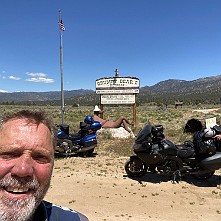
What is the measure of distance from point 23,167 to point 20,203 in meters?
0.17

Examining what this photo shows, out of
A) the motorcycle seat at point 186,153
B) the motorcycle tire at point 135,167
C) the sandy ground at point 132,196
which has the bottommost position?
the sandy ground at point 132,196

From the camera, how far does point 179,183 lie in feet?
22.5

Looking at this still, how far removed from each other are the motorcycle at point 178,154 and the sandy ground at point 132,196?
0.32 meters

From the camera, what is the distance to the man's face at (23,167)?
1479 mm

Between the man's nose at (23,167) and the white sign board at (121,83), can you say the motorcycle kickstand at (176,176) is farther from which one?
the white sign board at (121,83)

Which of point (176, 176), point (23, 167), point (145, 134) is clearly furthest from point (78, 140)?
point (23, 167)

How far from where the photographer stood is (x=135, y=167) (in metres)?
7.18

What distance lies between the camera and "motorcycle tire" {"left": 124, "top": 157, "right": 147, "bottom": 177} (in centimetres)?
714

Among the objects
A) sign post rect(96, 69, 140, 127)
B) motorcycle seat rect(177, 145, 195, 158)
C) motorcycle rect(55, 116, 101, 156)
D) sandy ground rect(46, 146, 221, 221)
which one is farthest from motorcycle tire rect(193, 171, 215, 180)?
sign post rect(96, 69, 140, 127)

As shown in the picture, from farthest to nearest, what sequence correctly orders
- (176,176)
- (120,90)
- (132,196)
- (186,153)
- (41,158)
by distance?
(120,90)
(176,176)
(186,153)
(132,196)
(41,158)

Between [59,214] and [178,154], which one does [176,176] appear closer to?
[178,154]

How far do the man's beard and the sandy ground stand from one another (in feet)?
11.7

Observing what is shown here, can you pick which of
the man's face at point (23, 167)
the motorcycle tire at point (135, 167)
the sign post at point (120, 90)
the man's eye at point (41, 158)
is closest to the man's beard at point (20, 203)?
the man's face at point (23, 167)

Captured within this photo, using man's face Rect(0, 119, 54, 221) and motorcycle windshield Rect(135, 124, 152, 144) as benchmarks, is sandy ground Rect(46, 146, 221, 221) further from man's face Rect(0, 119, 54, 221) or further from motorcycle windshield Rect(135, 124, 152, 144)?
man's face Rect(0, 119, 54, 221)
